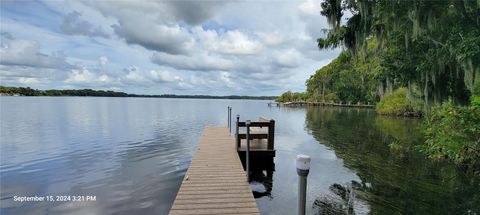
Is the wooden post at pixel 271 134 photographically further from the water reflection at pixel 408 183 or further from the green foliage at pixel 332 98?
the green foliage at pixel 332 98

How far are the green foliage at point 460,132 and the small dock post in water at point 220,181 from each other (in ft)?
20.3

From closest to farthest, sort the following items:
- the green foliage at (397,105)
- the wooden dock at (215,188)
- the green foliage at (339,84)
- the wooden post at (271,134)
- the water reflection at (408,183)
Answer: the wooden dock at (215,188), the water reflection at (408,183), the wooden post at (271,134), the green foliage at (397,105), the green foliage at (339,84)

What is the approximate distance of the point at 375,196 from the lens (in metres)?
8.39

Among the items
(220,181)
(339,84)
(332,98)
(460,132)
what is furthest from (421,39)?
(332,98)

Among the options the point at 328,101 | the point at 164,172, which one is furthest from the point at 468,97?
the point at 328,101

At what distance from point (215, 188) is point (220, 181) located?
0.61 meters

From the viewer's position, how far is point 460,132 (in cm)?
1054

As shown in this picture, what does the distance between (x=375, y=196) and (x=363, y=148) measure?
8.60 m

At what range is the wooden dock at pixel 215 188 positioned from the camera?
577cm

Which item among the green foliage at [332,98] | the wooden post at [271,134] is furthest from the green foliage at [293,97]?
the wooden post at [271,134]

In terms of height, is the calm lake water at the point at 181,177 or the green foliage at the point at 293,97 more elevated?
the green foliage at the point at 293,97

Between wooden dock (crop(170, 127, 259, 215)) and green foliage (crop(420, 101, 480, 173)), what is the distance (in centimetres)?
758

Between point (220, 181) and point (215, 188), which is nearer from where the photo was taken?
point (215, 188)

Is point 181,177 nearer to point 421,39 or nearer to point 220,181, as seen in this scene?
point 220,181
